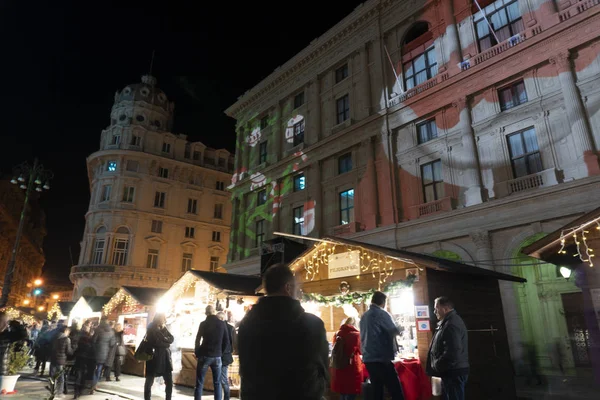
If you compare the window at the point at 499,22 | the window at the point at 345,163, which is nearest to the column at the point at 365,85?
the window at the point at 345,163

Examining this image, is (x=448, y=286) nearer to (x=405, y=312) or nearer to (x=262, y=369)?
(x=405, y=312)

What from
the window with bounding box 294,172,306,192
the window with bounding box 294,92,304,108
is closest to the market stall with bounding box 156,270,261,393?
the window with bounding box 294,172,306,192

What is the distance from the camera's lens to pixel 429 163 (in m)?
19.1

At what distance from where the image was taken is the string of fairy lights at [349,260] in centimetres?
943

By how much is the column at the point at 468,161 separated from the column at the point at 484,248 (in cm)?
141

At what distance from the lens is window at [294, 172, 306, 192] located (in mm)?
26198

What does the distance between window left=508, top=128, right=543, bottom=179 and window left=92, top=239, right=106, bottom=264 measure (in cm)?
3620

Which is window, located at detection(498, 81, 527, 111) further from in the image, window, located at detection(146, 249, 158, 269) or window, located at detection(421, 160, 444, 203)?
window, located at detection(146, 249, 158, 269)

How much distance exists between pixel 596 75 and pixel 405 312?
12.0 metres

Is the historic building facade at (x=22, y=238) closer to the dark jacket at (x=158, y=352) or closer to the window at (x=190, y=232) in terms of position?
the window at (x=190, y=232)

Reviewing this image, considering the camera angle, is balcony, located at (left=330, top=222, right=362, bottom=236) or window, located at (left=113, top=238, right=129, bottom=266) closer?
balcony, located at (left=330, top=222, right=362, bottom=236)

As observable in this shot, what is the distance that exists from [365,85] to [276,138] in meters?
8.60

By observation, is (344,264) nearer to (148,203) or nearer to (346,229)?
(346,229)

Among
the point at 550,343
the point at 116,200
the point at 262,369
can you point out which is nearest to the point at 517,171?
the point at 550,343
